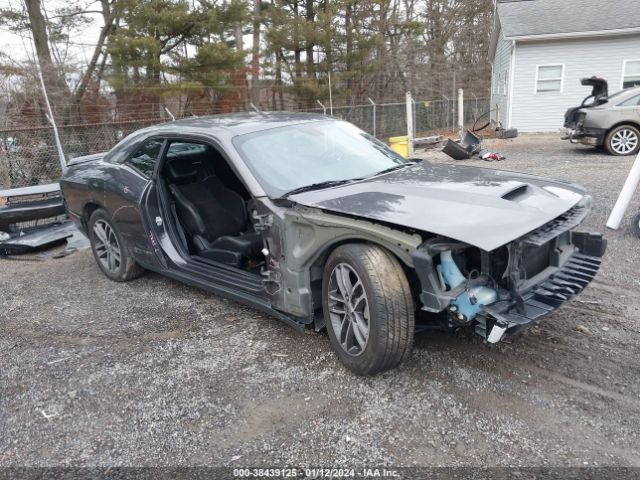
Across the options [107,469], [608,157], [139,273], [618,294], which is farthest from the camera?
[608,157]

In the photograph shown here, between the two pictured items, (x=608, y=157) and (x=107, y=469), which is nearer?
(x=107, y=469)

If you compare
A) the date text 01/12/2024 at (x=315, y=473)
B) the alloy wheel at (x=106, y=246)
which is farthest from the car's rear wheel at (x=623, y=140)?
the date text 01/12/2024 at (x=315, y=473)

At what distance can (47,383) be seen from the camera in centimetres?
329

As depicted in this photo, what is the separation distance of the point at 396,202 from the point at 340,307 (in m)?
0.72

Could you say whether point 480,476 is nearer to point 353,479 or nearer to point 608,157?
point 353,479

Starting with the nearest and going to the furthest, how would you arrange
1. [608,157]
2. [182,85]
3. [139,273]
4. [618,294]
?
1. [618,294]
2. [139,273]
3. [608,157]
4. [182,85]

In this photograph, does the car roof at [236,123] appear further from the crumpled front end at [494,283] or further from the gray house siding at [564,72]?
the gray house siding at [564,72]

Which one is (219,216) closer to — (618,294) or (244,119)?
(244,119)

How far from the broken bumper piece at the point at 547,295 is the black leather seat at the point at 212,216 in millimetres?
2125

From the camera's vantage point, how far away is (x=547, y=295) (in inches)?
112

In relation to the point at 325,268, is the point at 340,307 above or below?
below

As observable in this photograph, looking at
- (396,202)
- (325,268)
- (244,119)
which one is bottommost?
(325,268)

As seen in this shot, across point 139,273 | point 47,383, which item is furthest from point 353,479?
point 139,273

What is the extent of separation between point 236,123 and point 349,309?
1900 millimetres
